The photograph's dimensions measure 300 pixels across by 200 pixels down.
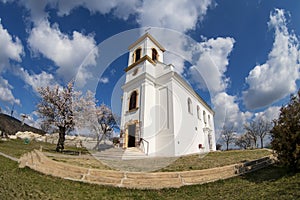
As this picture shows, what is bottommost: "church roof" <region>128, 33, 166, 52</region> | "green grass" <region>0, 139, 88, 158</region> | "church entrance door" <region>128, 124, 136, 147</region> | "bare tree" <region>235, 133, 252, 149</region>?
"green grass" <region>0, 139, 88, 158</region>

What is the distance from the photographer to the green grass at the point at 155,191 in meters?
6.16

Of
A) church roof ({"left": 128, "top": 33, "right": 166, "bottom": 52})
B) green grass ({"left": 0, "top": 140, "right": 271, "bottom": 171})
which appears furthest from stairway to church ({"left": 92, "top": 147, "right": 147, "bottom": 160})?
church roof ({"left": 128, "top": 33, "right": 166, "bottom": 52})

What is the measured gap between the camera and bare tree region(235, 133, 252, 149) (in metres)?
54.4

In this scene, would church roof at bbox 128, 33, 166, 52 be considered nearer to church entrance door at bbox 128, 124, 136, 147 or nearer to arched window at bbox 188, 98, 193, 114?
arched window at bbox 188, 98, 193, 114

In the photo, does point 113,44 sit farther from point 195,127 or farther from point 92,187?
point 195,127

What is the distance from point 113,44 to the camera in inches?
377

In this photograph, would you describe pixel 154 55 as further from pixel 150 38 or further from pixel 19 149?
pixel 19 149

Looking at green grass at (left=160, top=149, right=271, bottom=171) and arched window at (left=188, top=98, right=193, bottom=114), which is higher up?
arched window at (left=188, top=98, right=193, bottom=114)

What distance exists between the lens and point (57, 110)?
63.5 ft

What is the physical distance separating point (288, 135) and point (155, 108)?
1382cm

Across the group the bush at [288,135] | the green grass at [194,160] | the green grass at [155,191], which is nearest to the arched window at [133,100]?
the green grass at [194,160]

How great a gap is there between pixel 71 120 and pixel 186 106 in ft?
43.3

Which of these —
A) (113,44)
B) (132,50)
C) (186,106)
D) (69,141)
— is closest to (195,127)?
(186,106)

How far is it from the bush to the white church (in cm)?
989
